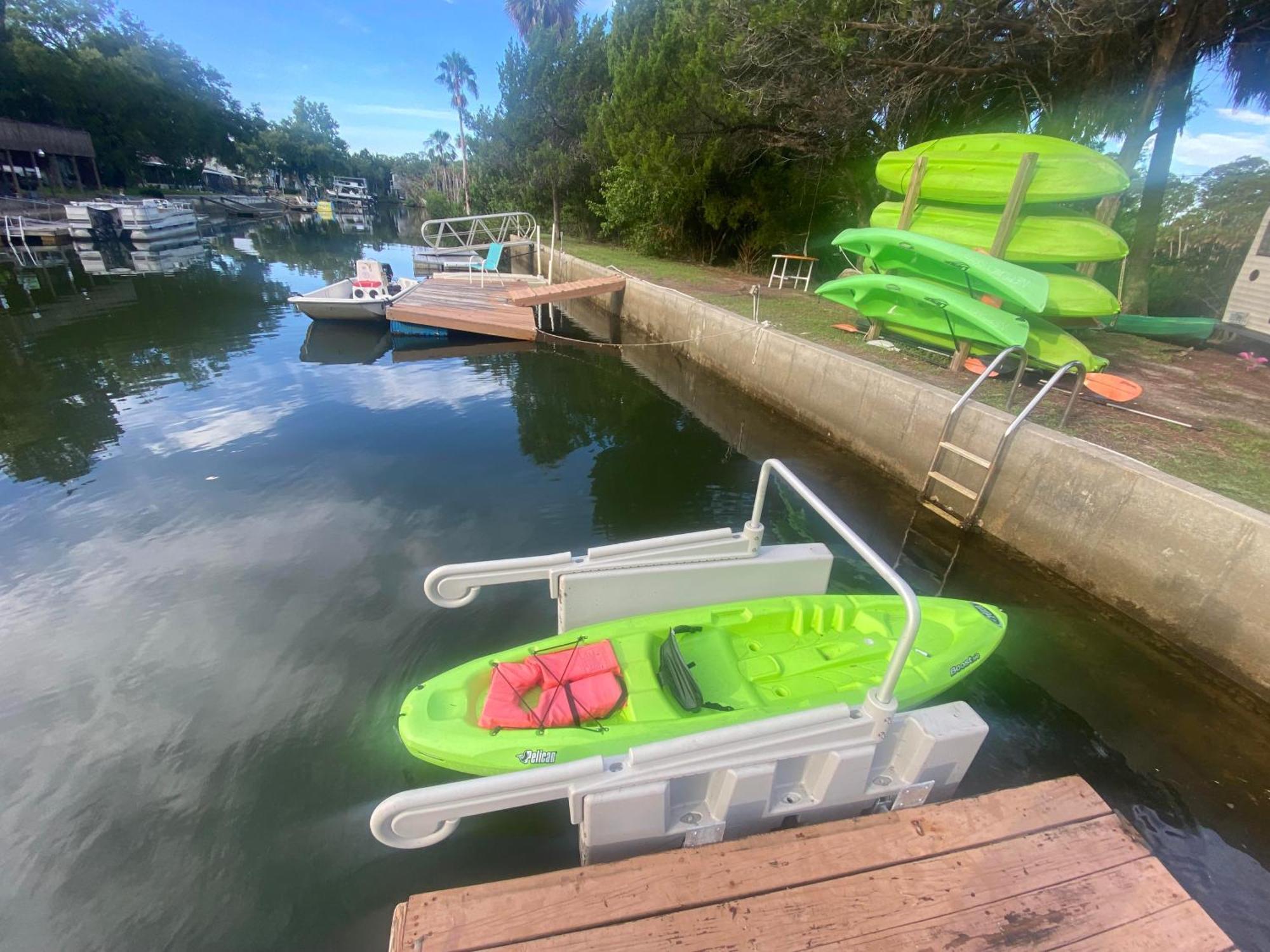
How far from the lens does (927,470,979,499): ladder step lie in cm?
670

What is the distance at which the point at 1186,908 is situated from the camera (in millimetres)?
2389

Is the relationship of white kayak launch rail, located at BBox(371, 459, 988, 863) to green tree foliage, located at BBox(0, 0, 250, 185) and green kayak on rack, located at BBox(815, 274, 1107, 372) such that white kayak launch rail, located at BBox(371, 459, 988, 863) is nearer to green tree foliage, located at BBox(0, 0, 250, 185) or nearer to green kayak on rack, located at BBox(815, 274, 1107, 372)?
green kayak on rack, located at BBox(815, 274, 1107, 372)

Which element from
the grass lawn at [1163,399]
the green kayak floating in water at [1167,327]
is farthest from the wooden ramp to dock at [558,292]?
the green kayak floating in water at [1167,327]

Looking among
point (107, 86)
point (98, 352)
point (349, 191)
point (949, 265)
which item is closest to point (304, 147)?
point (349, 191)

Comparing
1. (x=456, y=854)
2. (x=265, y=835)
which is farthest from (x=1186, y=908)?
(x=265, y=835)

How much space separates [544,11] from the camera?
3850cm

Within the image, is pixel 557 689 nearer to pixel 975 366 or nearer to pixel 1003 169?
pixel 975 366

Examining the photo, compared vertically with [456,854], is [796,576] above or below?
above

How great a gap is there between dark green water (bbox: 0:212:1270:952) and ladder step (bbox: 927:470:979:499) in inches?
23.6

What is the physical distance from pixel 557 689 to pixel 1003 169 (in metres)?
10.3

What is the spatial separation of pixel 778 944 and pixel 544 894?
1.01 meters

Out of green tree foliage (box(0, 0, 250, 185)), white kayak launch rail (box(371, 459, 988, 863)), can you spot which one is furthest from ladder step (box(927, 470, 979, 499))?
green tree foliage (box(0, 0, 250, 185))

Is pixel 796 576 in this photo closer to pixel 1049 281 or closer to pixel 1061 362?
pixel 1061 362

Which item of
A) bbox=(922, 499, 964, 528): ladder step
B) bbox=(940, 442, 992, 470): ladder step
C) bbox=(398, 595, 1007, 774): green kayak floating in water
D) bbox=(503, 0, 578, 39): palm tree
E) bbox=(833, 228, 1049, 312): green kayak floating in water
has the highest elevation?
bbox=(503, 0, 578, 39): palm tree
